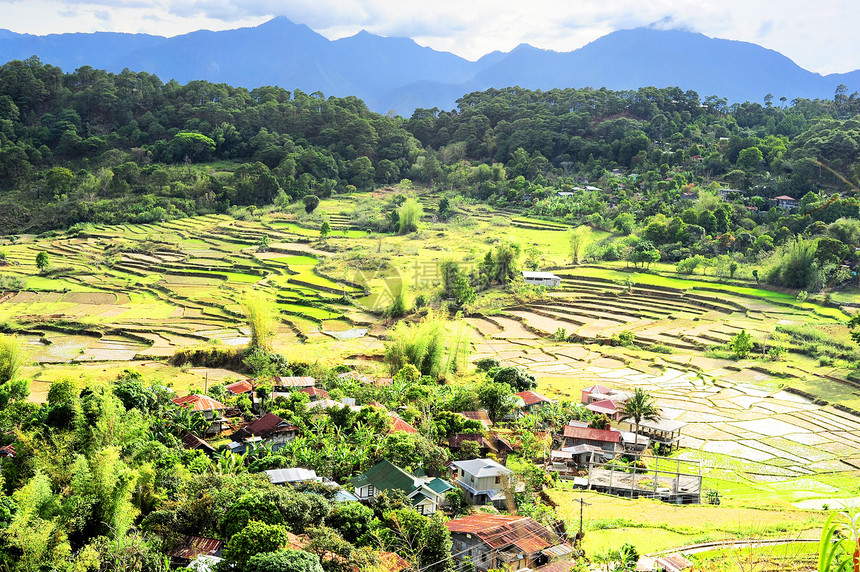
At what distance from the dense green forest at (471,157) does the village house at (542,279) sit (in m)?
6.06

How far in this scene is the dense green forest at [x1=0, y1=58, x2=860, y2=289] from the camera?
42.9m

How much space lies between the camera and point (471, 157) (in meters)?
66.9

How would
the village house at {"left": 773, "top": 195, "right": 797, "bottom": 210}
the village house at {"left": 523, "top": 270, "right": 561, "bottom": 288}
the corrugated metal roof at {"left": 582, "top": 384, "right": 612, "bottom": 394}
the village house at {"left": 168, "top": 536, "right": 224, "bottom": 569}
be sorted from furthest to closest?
the village house at {"left": 773, "top": 195, "right": 797, "bottom": 210} < the village house at {"left": 523, "top": 270, "right": 561, "bottom": 288} < the corrugated metal roof at {"left": 582, "top": 384, "right": 612, "bottom": 394} < the village house at {"left": 168, "top": 536, "right": 224, "bottom": 569}

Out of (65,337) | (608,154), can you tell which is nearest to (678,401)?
(65,337)

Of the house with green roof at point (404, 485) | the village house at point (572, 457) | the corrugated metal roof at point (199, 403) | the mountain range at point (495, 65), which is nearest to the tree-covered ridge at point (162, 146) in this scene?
→ the corrugated metal roof at point (199, 403)

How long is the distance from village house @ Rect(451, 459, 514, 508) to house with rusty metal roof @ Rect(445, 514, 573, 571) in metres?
1.73

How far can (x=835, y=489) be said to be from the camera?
1588cm

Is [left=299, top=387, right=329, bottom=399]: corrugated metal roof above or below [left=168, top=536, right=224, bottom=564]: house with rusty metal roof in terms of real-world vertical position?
above

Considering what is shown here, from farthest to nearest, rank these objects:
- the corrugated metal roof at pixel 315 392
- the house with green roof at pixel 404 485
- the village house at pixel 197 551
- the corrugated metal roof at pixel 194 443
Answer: the corrugated metal roof at pixel 315 392
the corrugated metal roof at pixel 194 443
the house with green roof at pixel 404 485
the village house at pixel 197 551

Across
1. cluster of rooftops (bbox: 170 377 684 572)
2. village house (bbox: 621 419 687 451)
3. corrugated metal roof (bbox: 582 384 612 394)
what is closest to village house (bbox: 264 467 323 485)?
cluster of rooftops (bbox: 170 377 684 572)

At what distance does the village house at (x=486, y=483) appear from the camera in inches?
561

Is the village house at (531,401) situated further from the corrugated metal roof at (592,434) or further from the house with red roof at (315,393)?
the house with red roof at (315,393)

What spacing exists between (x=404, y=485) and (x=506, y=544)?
2627 mm

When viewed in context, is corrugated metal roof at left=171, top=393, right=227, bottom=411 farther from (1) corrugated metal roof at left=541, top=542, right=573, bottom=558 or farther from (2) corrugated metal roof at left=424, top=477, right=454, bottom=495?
(1) corrugated metal roof at left=541, top=542, right=573, bottom=558
